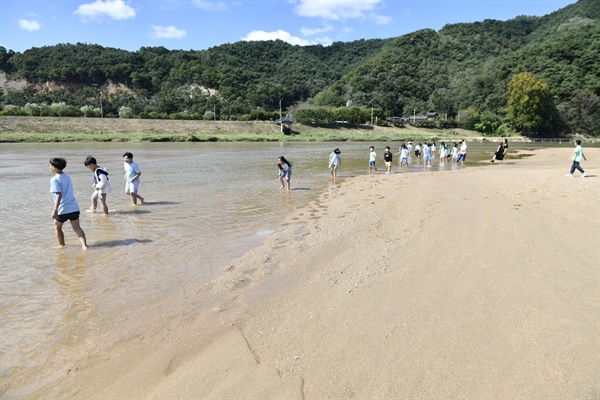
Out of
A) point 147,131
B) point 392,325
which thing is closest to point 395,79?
point 147,131

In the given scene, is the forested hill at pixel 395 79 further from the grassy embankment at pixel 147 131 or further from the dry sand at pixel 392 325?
the dry sand at pixel 392 325

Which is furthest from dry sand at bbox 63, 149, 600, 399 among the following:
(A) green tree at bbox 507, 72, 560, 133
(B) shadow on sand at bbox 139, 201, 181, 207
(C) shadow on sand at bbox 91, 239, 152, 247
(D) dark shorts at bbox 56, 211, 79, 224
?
(A) green tree at bbox 507, 72, 560, 133

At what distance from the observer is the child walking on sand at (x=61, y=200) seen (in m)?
6.89

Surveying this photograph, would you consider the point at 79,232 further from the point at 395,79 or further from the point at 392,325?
the point at 395,79

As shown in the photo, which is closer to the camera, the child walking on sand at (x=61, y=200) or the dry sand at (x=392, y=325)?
the dry sand at (x=392, y=325)

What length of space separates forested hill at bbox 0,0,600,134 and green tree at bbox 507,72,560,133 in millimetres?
264

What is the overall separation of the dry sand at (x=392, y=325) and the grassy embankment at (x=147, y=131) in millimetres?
56458

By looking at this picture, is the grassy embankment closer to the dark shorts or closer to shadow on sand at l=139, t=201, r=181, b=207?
shadow on sand at l=139, t=201, r=181, b=207

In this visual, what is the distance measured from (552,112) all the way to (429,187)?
8398 cm

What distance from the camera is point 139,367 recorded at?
11.8 feet

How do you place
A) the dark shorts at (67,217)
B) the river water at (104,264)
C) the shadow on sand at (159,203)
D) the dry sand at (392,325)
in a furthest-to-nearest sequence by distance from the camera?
1. the shadow on sand at (159,203)
2. the dark shorts at (67,217)
3. the river water at (104,264)
4. the dry sand at (392,325)

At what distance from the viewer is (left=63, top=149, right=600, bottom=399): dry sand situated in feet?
10.6

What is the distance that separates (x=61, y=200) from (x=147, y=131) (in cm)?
6394

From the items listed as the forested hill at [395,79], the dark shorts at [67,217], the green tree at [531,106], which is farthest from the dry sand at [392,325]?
the green tree at [531,106]
